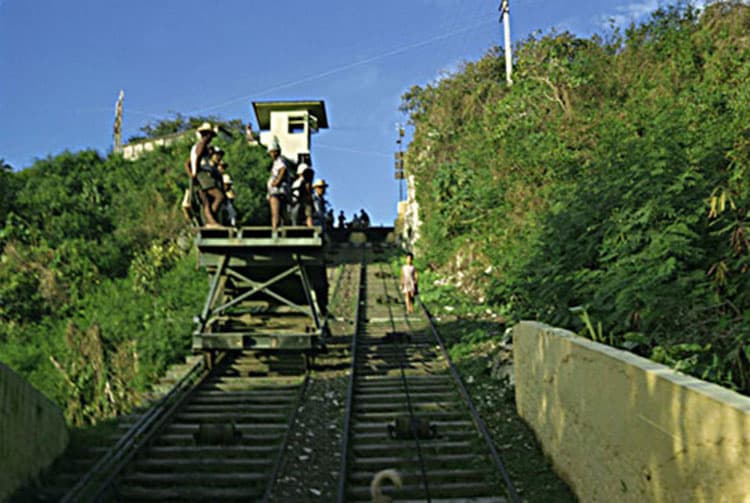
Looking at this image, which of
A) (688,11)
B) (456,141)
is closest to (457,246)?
(456,141)

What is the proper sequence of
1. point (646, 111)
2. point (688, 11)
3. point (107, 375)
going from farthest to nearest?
point (688, 11) → point (646, 111) → point (107, 375)

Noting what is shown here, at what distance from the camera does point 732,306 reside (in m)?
5.44

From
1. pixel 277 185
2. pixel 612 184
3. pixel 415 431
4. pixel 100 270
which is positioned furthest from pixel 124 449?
pixel 100 270

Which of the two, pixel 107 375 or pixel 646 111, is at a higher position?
pixel 646 111

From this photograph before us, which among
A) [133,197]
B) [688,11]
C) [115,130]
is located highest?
[115,130]

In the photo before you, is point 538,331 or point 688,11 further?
point 688,11

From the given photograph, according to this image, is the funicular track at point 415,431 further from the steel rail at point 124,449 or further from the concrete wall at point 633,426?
the steel rail at point 124,449

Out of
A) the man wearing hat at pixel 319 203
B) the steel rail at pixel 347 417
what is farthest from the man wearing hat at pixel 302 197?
the steel rail at pixel 347 417

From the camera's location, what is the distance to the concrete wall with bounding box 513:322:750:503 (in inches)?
127

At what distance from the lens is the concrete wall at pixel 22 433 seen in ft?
17.9

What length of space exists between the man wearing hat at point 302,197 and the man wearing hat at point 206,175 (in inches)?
49.8

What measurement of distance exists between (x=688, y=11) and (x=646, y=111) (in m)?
8.63

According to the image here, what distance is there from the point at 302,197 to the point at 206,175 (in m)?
1.65

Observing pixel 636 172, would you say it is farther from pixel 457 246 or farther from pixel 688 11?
pixel 688 11
